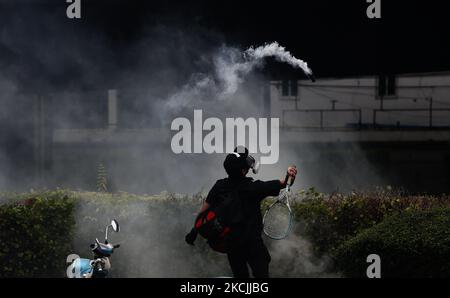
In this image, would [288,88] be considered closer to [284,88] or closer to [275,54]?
[284,88]

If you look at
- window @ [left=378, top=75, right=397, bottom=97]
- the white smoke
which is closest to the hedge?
window @ [left=378, top=75, right=397, bottom=97]

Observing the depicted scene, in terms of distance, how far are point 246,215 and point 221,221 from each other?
252 mm

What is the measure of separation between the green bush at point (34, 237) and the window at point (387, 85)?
14.5 feet

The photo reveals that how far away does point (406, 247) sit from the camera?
8648 millimetres

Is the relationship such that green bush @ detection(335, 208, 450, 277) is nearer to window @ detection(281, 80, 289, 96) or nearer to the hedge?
the hedge

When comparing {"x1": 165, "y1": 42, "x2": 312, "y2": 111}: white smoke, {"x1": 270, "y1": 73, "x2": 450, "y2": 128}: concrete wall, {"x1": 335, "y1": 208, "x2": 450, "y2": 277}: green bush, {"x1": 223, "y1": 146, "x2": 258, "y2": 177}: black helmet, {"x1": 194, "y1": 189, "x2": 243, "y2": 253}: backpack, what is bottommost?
{"x1": 335, "y1": 208, "x2": 450, "y2": 277}: green bush

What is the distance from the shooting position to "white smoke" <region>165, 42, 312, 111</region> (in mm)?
11516

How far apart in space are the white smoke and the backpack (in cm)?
352

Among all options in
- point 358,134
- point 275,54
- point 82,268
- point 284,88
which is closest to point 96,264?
point 82,268

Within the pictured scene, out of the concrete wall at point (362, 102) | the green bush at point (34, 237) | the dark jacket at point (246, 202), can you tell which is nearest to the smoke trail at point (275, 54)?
the concrete wall at point (362, 102)
